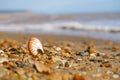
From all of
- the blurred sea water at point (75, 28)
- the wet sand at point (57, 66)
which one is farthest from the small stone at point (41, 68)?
the blurred sea water at point (75, 28)

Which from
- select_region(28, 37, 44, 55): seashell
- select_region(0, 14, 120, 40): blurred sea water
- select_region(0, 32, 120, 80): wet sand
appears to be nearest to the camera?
select_region(0, 32, 120, 80): wet sand

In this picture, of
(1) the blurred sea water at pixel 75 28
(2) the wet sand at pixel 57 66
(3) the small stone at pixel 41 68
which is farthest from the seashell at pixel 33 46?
(1) the blurred sea water at pixel 75 28

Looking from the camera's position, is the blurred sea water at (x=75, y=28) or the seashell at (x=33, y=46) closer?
the seashell at (x=33, y=46)

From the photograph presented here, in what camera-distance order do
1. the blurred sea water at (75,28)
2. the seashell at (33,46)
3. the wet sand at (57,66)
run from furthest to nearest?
the blurred sea water at (75,28), the seashell at (33,46), the wet sand at (57,66)

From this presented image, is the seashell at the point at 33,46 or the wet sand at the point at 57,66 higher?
the seashell at the point at 33,46

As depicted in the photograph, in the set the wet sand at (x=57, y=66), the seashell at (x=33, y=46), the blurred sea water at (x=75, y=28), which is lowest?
the blurred sea water at (x=75, y=28)

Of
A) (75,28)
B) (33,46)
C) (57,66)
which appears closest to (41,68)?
(57,66)

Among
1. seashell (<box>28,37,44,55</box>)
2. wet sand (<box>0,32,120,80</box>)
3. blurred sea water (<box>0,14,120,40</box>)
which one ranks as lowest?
blurred sea water (<box>0,14,120,40</box>)

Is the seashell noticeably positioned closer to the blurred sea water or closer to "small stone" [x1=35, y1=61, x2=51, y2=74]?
"small stone" [x1=35, y1=61, x2=51, y2=74]

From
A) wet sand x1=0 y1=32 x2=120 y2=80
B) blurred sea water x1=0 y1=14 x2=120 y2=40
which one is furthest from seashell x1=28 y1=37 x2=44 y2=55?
blurred sea water x1=0 y1=14 x2=120 y2=40

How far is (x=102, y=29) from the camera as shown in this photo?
1806 cm

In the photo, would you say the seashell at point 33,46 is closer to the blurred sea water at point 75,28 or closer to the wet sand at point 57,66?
the wet sand at point 57,66

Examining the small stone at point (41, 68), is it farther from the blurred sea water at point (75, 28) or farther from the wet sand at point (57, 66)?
the blurred sea water at point (75, 28)

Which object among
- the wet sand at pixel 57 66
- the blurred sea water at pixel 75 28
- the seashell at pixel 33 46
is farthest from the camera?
the blurred sea water at pixel 75 28
